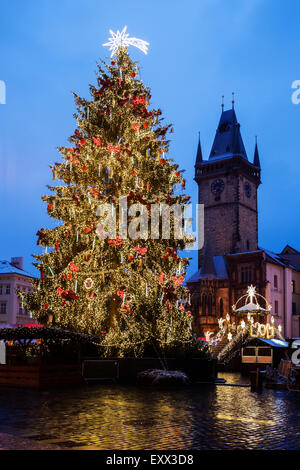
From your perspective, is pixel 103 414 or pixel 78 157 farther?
pixel 78 157

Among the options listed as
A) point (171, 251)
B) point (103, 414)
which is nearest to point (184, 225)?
point (171, 251)

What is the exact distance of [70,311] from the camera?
72.3ft

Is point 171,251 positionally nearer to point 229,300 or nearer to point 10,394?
point 10,394

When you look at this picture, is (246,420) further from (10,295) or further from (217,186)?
(217,186)

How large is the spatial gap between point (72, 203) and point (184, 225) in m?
4.98

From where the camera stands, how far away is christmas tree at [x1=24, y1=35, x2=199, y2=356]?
21.3 metres

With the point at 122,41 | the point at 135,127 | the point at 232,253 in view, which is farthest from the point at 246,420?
the point at 232,253

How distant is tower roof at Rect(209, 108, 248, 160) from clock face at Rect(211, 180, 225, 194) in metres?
4.29

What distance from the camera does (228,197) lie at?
7712 centimetres

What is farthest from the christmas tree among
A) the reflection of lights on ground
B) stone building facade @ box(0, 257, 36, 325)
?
stone building facade @ box(0, 257, 36, 325)

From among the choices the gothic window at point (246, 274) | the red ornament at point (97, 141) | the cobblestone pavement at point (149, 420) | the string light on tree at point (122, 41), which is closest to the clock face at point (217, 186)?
the gothic window at point (246, 274)

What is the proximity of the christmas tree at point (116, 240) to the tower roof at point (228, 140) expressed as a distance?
57.7m

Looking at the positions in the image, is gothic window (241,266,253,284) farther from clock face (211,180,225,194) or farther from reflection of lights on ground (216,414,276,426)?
reflection of lights on ground (216,414,276,426)

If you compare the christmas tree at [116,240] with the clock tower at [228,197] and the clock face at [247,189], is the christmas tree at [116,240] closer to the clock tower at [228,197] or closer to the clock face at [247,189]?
the clock tower at [228,197]
